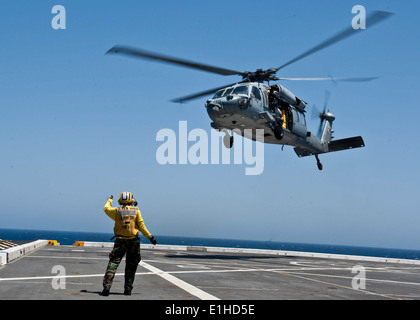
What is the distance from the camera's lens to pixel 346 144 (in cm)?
2988

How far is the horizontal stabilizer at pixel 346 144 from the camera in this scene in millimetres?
29016

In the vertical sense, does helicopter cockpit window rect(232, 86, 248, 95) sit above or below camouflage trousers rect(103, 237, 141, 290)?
above

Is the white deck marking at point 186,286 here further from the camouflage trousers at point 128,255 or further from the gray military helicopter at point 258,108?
the gray military helicopter at point 258,108

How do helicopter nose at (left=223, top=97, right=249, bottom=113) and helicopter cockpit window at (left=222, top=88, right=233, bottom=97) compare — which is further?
helicopter cockpit window at (left=222, top=88, right=233, bottom=97)

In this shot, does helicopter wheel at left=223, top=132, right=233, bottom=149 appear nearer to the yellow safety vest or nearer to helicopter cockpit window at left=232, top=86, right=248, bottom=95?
helicopter cockpit window at left=232, top=86, right=248, bottom=95

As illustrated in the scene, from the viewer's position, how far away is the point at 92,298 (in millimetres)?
8727

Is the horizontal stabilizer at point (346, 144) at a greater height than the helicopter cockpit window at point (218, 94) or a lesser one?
lesser

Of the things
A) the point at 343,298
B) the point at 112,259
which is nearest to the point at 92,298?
the point at 112,259

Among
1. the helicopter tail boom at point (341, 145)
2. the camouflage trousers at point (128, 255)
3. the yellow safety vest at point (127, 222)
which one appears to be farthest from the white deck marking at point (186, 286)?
the helicopter tail boom at point (341, 145)

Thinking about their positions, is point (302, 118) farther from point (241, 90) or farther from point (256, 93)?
point (241, 90)

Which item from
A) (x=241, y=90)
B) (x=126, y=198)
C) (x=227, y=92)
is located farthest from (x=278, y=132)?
(x=126, y=198)

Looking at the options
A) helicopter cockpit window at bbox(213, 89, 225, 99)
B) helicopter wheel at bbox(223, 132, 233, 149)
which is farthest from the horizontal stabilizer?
helicopter cockpit window at bbox(213, 89, 225, 99)

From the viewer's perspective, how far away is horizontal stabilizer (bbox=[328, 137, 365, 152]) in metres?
29.0

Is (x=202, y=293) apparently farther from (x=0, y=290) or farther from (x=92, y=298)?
(x=0, y=290)
